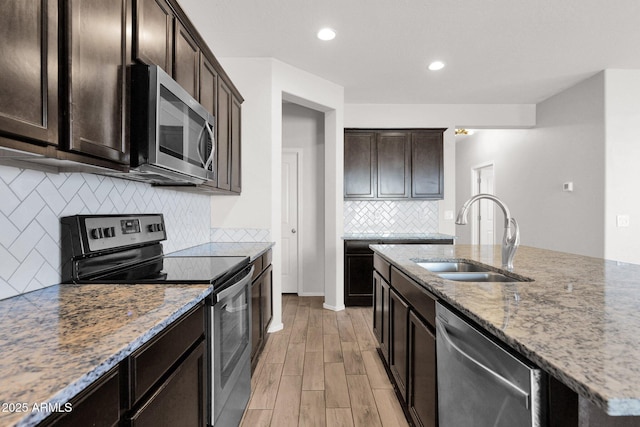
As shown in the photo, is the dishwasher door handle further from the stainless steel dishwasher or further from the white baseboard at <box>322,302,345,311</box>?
the white baseboard at <box>322,302,345,311</box>

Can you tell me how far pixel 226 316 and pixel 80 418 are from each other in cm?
99

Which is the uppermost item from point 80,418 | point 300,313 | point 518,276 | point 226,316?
point 518,276

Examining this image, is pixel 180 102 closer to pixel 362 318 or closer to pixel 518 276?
pixel 518 276

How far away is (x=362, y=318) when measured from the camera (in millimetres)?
3670

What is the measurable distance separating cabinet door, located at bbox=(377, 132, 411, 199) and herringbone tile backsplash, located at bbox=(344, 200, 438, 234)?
315mm

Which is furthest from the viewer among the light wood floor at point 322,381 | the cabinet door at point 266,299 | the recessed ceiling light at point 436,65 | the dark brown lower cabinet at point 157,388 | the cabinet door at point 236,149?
the recessed ceiling light at point 436,65

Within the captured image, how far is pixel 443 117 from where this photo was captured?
15.4 feet

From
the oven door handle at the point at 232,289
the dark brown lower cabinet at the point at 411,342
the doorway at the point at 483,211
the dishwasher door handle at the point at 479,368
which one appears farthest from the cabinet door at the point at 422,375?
the doorway at the point at 483,211

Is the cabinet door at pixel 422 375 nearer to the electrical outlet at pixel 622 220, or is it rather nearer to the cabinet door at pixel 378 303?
the cabinet door at pixel 378 303

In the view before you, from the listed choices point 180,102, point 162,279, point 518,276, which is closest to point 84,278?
point 162,279

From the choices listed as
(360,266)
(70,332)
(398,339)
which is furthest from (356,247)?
(70,332)

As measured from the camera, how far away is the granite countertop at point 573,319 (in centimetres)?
59

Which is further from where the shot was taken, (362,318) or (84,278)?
(362,318)

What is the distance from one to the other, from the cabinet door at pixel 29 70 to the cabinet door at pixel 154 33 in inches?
19.4
